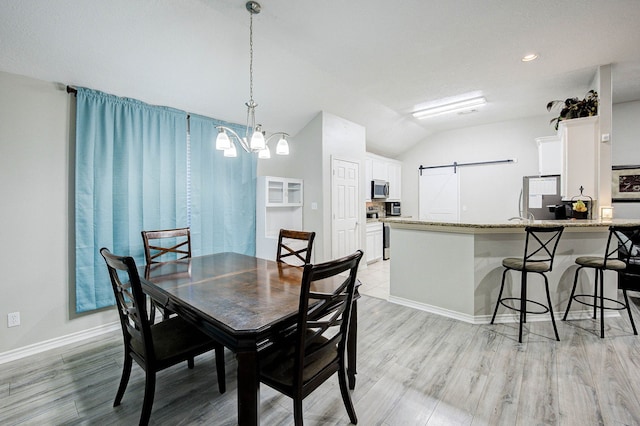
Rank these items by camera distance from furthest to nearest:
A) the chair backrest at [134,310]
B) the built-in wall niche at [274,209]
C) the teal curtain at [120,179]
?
the built-in wall niche at [274,209] < the teal curtain at [120,179] < the chair backrest at [134,310]

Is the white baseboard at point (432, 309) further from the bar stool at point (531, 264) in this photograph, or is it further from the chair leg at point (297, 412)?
the chair leg at point (297, 412)

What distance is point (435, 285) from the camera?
3.21 metres

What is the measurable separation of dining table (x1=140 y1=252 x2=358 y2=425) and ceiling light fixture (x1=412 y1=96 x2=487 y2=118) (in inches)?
160

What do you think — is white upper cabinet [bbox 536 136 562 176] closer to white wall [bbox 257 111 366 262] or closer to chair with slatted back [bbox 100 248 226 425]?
white wall [bbox 257 111 366 262]

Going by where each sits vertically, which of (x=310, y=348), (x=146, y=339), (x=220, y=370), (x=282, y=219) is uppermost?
(x=282, y=219)

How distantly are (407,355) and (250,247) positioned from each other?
100 inches

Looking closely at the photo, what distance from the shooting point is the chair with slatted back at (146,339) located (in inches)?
59.2

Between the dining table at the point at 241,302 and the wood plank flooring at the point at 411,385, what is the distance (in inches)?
15.8

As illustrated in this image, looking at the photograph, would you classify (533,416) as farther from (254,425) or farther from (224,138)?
(224,138)

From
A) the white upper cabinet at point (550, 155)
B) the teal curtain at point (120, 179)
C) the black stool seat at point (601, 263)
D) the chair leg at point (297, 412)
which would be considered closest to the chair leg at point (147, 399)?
the chair leg at point (297, 412)

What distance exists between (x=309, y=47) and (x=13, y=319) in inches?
146

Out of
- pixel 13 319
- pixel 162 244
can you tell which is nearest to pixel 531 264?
pixel 162 244

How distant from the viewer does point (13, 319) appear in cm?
238

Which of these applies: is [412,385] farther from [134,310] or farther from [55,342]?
[55,342]
